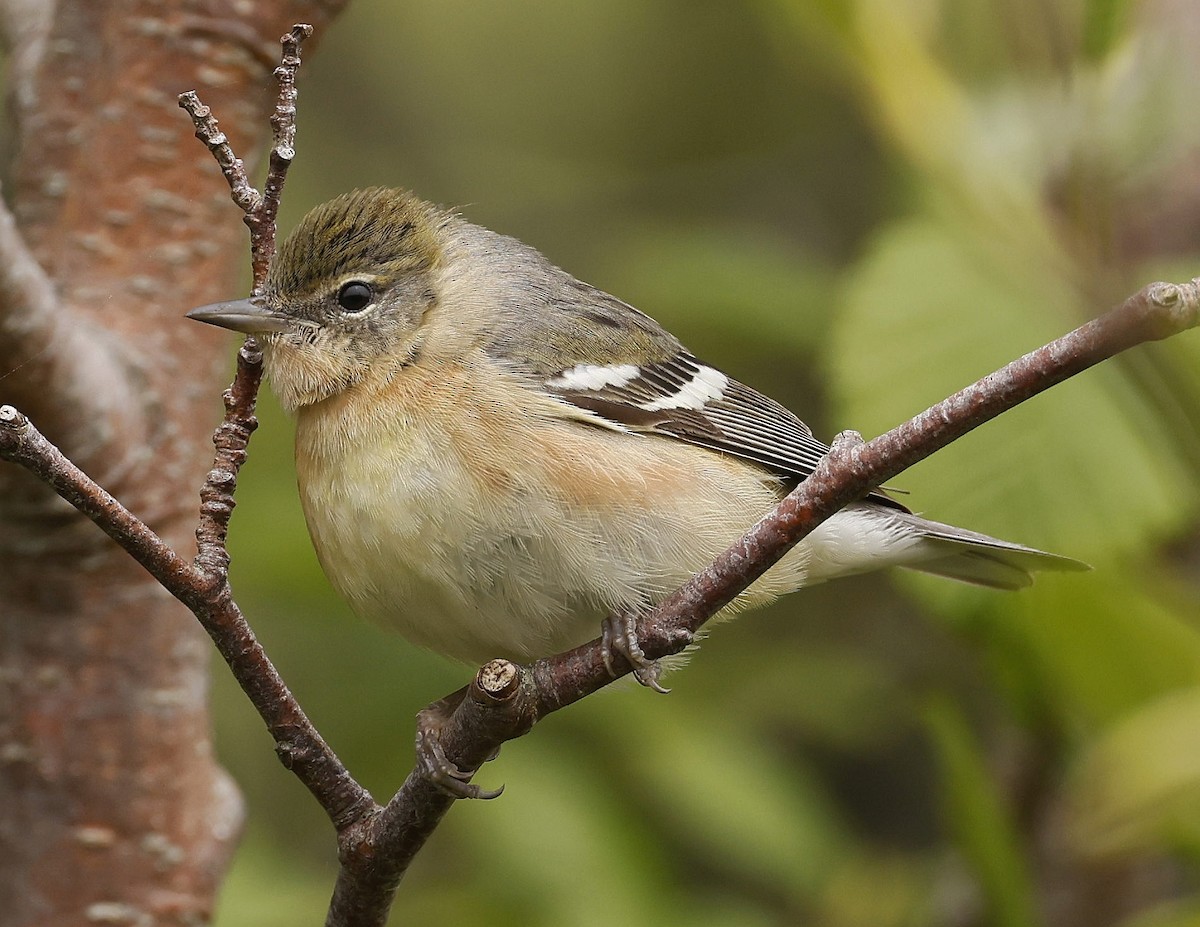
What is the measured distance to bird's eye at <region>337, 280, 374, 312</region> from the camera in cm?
338

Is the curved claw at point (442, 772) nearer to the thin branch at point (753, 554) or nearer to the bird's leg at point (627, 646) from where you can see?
the thin branch at point (753, 554)

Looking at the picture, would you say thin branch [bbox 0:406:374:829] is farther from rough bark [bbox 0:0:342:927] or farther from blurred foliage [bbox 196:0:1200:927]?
blurred foliage [bbox 196:0:1200:927]

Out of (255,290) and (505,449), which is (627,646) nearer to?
(505,449)

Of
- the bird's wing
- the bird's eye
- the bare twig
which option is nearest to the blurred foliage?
the bird's wing

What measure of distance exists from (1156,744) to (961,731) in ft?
1.61

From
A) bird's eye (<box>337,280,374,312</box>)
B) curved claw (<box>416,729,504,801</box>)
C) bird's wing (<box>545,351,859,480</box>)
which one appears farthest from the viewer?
bird's eye (<box>337,280,374,312</box>)

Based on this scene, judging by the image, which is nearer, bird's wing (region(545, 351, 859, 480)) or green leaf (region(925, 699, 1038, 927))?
green leaf (region(925, 699, 1038, 927))

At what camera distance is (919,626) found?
5.75 m

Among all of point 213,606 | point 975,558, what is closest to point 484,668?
point 213,606

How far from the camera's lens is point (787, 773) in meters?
4.26

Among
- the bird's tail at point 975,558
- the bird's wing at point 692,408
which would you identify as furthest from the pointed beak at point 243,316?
the bird's tail at point 975,558

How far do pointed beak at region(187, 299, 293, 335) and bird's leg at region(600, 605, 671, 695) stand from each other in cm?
102

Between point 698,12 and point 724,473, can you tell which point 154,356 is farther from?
point 698,12

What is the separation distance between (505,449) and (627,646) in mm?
659
